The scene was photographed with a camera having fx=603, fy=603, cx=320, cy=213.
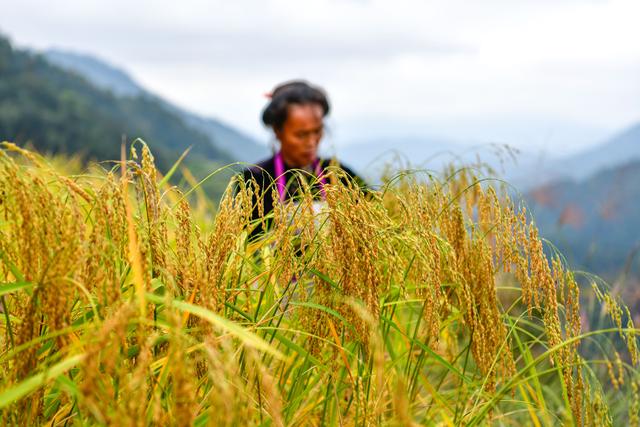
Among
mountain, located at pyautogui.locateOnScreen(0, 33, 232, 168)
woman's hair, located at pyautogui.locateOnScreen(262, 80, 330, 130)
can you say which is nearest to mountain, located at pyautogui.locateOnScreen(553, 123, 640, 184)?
mountain, located at pyautogui.locateOnScreen(0, 33, 232, 168)

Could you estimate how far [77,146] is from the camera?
36438 mm

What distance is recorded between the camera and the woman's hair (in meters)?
4.55

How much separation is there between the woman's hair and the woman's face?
15 centimetres

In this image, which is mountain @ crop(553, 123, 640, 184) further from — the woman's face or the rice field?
the rice field

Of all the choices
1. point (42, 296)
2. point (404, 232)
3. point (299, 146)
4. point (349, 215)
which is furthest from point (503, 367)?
point (299, 146)

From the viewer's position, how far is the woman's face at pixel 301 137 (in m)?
4.23

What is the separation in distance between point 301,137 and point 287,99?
503 mm

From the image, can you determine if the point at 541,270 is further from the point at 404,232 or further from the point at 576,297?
the point at 404,232

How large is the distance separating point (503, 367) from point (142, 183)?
1.09 metres

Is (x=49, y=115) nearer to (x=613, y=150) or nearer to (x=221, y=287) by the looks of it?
(x=221, y=287)

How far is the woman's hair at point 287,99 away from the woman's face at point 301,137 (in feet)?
0.49

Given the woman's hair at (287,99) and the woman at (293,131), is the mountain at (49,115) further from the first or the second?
the woman at (293,131)

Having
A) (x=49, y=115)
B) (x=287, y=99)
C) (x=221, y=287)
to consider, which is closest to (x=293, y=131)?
(x=287, y=99)

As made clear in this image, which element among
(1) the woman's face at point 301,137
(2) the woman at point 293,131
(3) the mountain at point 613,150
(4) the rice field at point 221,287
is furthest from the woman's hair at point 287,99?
(3) the mountain at point 613,150
